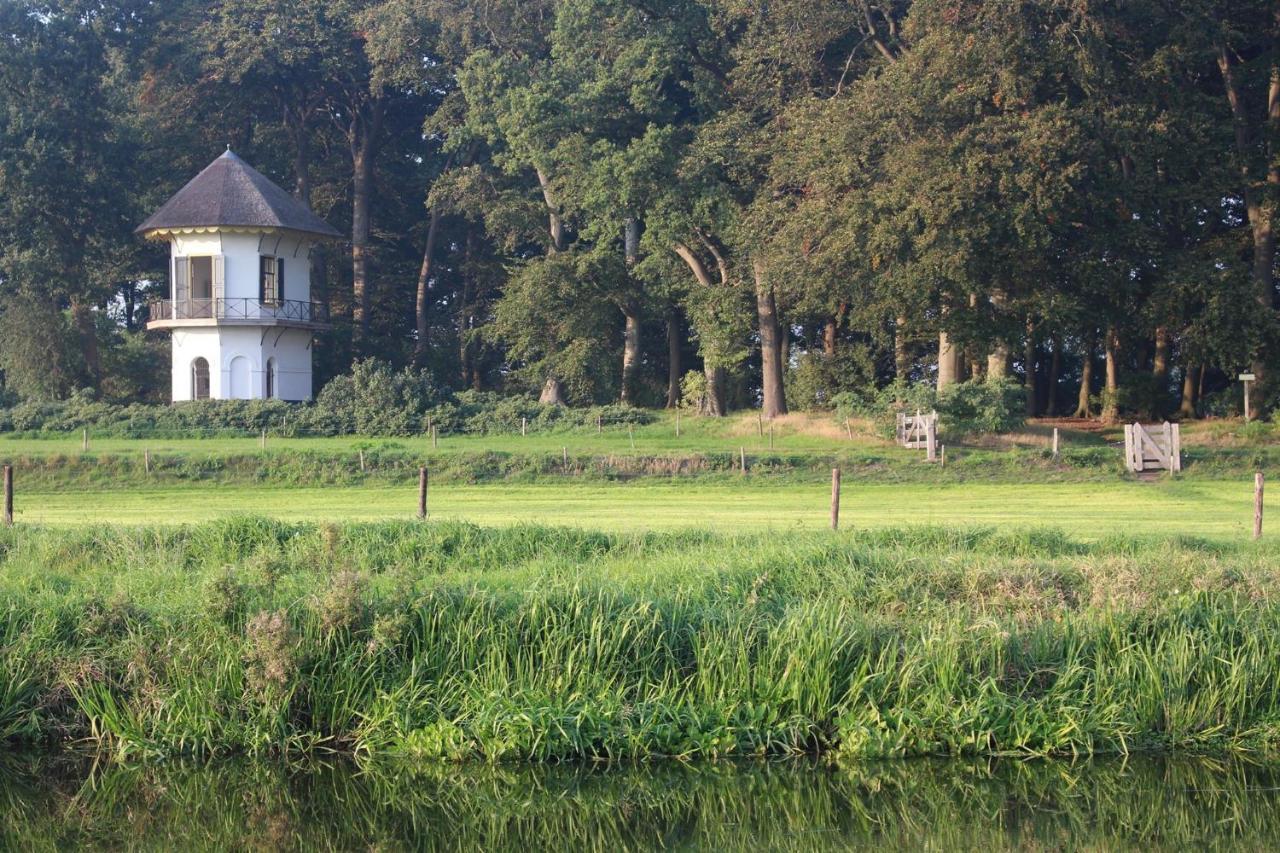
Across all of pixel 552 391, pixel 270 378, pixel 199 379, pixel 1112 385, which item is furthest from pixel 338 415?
pixel 1112 385

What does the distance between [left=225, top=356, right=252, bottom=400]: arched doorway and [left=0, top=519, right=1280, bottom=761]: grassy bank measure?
123 feet

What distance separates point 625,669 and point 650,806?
6.47ft

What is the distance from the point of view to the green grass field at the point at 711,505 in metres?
25.5

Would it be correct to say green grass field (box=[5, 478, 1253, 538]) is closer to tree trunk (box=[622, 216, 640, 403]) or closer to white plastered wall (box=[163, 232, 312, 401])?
white plastered wall (box=[163, 232, 312, 401])

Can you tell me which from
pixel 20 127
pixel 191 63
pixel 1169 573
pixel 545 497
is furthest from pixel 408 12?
pixel 1169 573

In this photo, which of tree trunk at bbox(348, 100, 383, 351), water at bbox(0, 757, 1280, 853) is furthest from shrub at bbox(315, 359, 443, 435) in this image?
water at bbox(0, 757, 1280, 853)

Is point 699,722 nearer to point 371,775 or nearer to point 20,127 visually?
point 371,775

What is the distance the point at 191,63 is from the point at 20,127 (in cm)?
872

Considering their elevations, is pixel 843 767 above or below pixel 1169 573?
below

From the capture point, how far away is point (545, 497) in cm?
3269

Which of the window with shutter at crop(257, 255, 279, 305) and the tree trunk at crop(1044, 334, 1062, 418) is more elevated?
the window with shutter at crop(257, 255, 279, 305)

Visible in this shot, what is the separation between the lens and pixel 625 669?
1460 cm

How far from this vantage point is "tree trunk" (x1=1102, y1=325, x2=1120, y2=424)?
49125mm

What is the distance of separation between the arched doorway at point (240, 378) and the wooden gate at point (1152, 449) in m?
32.2
